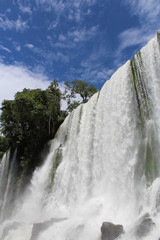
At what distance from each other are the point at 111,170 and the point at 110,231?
144 inches

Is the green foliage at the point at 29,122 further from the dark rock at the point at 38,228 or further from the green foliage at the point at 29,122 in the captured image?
the dark rock at the point at 38,228

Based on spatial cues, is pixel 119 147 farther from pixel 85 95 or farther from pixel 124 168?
pixel 85 95

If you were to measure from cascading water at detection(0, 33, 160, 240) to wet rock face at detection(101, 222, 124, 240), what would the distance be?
0.61 ft

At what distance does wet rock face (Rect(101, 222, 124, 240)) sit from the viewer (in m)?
6.37

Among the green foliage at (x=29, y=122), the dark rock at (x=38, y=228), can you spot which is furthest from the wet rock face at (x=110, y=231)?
the green foliage at (x=29, y=122)

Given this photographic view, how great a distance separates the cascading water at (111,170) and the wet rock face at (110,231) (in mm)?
185

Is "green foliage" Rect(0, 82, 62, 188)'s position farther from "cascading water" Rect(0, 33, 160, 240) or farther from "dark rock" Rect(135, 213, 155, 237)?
"dark rock" Rect(135, 213, 155, 237)

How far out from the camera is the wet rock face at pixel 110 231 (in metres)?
6.37

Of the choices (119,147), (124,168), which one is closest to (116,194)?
(124,168)

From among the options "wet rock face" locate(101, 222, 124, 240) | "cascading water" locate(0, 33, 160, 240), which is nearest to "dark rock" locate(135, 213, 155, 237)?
"cascading water" locate(0, 33, 160, 240)

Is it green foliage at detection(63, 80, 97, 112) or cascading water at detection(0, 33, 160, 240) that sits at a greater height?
green foliage at detection(63, 80, 97, 112)

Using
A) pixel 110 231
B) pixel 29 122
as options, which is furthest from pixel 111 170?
pixel 29 122

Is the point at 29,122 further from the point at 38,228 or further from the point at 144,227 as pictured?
the point at 144,227

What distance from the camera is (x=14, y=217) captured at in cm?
1480
